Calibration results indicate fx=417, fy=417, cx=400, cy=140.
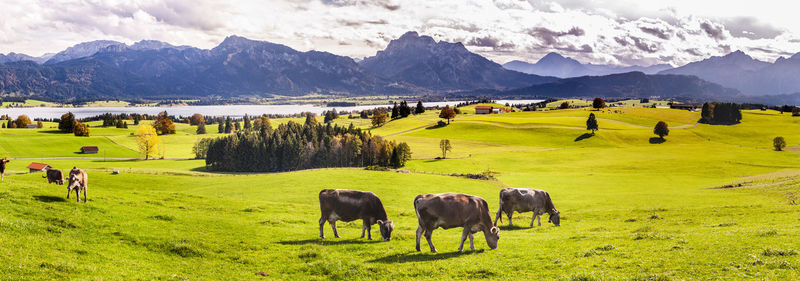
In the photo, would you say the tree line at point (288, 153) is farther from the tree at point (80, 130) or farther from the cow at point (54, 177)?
the cow at point (54, 177)

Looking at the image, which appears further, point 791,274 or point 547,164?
point 547,164

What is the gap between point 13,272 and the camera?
1341cm

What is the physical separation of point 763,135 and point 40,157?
236m

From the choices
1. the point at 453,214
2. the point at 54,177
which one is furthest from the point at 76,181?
the point at 453,214

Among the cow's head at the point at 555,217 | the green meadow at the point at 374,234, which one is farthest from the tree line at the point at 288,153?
the cow's head at the point at 555,217

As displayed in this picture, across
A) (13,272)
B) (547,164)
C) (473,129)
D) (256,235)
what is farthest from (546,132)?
(13,272)

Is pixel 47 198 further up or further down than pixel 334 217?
further up

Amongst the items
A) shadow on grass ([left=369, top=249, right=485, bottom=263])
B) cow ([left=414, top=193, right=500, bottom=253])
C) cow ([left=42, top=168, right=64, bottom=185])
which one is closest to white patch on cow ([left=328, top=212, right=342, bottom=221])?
cow ([left=414, top=193, right=500, bottom=253])

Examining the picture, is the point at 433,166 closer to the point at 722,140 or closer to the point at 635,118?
the point at 722,140

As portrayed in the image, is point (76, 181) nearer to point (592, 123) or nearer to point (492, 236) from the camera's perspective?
point (492, 236)

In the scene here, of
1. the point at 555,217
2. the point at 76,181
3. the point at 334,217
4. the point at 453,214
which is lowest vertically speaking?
the point at 555,217

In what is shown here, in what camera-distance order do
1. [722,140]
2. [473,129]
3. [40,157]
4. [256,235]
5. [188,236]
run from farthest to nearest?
[473,129]
[722,140]
[40,157]
[256,235]
[188,236]

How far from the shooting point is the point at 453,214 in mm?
20469

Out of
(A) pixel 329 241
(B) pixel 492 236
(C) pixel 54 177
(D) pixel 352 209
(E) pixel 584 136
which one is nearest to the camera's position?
(B) pixel 492 236
